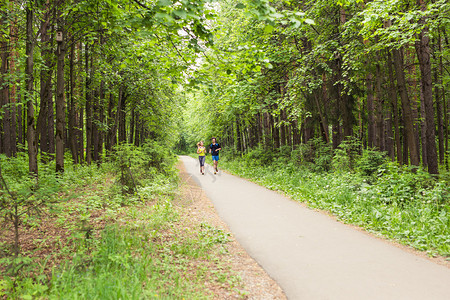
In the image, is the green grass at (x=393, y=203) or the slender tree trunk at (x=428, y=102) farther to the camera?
the slender tree trunk at (x=428, y=102)

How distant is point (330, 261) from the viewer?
423 centimetres

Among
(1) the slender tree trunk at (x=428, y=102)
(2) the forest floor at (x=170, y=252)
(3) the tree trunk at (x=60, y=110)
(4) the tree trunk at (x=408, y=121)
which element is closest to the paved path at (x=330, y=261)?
(2) the forest floor at (x=170, y=252)

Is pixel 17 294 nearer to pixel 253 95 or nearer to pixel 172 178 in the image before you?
pixel 172 178

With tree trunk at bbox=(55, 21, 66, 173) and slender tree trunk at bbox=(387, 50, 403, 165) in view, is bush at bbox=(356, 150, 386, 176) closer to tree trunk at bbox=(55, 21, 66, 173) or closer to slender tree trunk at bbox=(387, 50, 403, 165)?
slender tree trunk at bbox=(387, 50, 403, 165)

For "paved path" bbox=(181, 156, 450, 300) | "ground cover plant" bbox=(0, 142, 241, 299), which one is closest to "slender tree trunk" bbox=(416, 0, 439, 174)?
"paved path" bbox=(181, 156, 450, 300)

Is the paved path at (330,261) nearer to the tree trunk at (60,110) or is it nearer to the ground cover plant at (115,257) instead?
the ground cover plant at (115,257)

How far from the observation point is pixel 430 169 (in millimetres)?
8688

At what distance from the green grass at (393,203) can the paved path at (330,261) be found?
55cm

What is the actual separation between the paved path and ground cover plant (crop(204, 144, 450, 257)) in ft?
1.95

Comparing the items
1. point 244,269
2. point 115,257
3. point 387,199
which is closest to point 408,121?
point 387,199

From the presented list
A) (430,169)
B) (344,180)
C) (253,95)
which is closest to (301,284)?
(344,180)

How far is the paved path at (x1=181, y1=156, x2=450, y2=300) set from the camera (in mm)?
3389

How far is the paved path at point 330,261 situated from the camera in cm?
339

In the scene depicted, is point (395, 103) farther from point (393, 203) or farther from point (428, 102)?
point (393, 203)
